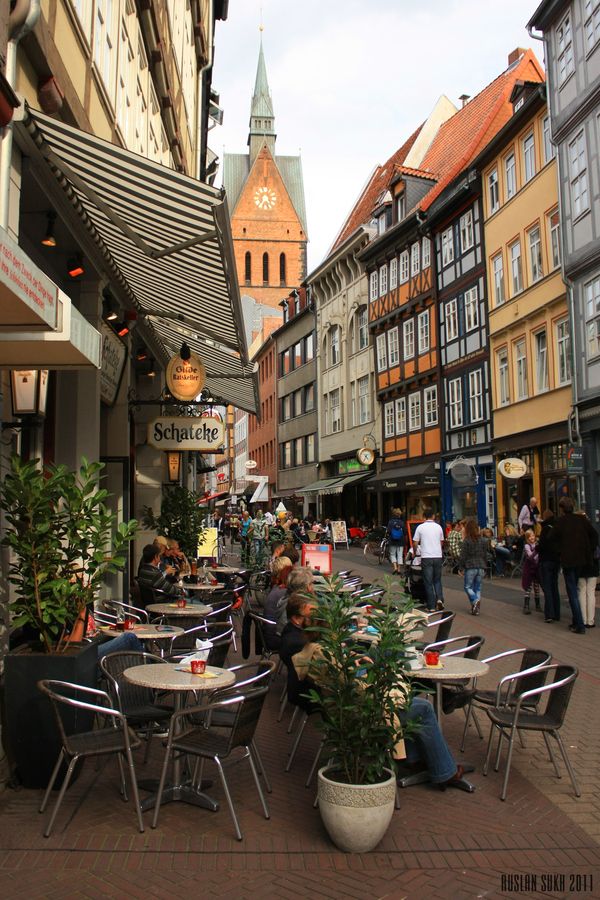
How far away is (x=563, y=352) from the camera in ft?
74.3

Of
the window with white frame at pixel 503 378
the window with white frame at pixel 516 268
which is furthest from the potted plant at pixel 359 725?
the window with white frame at pixel 503 378

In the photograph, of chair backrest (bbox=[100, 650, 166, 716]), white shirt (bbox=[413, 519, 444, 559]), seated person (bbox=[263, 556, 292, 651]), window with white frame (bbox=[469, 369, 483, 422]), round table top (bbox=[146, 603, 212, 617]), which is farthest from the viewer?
window with white frame (bbox=[469, 369, 483, 422])

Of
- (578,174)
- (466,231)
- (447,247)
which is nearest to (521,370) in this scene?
(578,174)

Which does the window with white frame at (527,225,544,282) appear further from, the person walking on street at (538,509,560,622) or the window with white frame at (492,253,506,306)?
the person walking on street at (538,509,560,622)

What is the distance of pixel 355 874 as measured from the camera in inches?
165

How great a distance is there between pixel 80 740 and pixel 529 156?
947 inches

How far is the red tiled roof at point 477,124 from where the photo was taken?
3316cm

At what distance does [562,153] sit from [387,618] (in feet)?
67.4

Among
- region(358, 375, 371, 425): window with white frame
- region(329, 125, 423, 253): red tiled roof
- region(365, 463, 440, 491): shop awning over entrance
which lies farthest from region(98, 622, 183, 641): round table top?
region(329, 125, 423, 253): red tiled roof

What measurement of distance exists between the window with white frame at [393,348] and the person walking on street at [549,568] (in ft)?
76.6

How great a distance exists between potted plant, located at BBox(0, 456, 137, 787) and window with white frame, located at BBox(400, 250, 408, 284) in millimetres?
31285

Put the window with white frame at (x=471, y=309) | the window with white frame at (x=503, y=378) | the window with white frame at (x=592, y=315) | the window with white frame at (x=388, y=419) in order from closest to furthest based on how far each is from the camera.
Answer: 1. the window with white frame at (x=592, y=315)
2. the window with white frame at (x=503, y=378)
3. the window with white frame at (x=471, y=309)
4. the window with white frame at (x=388, y=419)

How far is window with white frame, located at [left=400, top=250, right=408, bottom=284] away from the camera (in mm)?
35531

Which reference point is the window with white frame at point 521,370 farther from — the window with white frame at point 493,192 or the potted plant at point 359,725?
the potted plant at point 359,725
